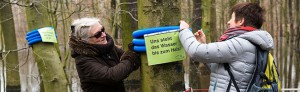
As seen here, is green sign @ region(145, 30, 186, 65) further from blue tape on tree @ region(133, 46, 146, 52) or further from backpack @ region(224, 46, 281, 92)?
backpack @ region(224, 46, 281, 92)

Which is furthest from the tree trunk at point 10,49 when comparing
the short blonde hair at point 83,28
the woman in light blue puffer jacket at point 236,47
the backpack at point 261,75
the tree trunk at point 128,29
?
the backpack at point 261,75

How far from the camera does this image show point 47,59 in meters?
3.56

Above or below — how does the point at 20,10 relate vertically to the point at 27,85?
above

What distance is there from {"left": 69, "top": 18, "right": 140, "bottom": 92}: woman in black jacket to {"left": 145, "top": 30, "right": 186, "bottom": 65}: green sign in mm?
167

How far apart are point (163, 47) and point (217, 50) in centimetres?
27

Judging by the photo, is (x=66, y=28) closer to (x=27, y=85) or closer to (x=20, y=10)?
(x=20, y=10)

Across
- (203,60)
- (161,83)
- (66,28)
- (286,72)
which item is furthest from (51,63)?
(286,72)

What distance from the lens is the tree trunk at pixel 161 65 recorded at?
1.88 m

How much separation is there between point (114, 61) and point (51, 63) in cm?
163

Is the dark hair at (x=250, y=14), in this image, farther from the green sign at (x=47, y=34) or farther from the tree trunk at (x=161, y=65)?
the green sign at (x=47, y=34)

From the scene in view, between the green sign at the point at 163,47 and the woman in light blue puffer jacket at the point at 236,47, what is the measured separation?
2.2 inches

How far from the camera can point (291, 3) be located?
21.6 feet

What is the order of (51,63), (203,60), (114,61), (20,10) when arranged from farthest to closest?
(20,10) < (51,63) < (114,61) < (203,60)

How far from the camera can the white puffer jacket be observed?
1688 millimetres
